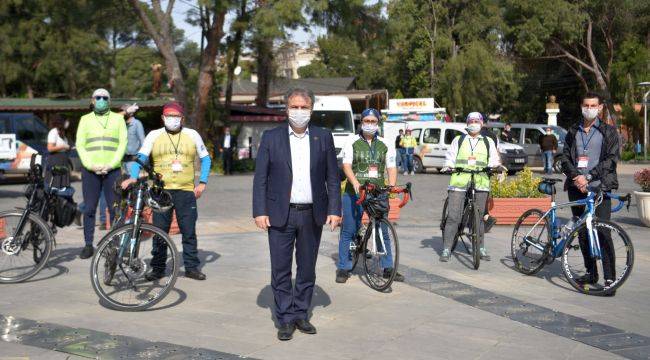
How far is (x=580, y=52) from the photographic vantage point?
45906 millimetres

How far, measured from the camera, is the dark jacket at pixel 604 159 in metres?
7.36

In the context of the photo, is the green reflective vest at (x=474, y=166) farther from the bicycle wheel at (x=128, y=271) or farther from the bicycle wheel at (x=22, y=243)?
the bicycle wheel at (x=22, y=243)

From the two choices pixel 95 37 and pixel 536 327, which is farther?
pixel 95 37

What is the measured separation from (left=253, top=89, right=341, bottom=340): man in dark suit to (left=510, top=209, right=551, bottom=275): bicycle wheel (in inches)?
117

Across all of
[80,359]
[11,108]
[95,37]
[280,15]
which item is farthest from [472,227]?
[95,37]

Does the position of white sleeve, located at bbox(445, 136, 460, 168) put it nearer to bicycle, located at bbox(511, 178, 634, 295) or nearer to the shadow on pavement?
bicycle, located at bbox(511, 178, 634, 295)

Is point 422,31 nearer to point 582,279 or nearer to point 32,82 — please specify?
point 32,82

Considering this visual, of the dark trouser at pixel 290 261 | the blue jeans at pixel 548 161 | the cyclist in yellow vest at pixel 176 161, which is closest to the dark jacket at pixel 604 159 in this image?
the dark trouser at pixel 290 261

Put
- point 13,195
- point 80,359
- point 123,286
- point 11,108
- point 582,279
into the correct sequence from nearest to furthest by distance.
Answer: point 80,359 < point 123,286 < point 582,279 < point 13,195 < point 11,108

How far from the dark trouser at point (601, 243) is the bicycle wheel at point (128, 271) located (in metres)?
3.74

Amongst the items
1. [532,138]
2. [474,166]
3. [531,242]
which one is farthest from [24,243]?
[532,138]

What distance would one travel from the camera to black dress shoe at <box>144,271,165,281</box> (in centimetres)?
685

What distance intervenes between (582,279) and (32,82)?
137 ft

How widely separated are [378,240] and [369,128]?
110 cm
